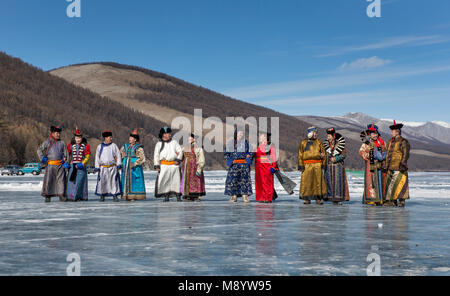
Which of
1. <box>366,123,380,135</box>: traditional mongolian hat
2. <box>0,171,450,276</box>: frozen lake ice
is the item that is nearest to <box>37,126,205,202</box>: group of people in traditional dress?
<box>0,171,450,276</box>: frozen lake ice

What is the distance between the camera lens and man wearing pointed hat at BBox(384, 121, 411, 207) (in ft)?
45.3

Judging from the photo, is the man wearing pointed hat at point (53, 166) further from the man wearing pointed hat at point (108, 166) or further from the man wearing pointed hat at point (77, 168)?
the man wearing pointed hat at point (108, 166)

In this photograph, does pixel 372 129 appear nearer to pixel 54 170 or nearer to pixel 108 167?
pixel 108 167

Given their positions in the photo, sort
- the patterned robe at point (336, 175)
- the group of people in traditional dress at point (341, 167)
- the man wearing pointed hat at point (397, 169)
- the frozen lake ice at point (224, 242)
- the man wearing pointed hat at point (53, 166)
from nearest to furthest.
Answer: the frozen lake ice at point (224, 242) → the man wearing pointed hat at point (397, 169) → the group of people in traditional dress at point (341, 167) → the patterned robe at point (336, 175) → the man wearing pointed hat at point (53, 166)

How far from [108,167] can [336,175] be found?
606cm

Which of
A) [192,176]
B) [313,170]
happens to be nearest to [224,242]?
[313,170]

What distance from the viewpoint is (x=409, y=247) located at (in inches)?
272

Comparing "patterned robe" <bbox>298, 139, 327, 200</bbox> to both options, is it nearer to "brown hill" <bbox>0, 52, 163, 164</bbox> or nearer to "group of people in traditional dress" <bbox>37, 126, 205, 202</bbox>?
"group of people in traditional dress" <bbox>37, 126, 205, 202</bbox>

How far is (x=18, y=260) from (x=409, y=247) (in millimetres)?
4365

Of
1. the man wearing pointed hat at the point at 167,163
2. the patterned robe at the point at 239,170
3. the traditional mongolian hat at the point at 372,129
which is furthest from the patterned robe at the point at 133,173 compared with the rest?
the traditional mongolian hat at the point at 372,129

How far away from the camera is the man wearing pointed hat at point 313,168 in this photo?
47.9 ft

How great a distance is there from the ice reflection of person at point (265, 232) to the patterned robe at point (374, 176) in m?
3.10
